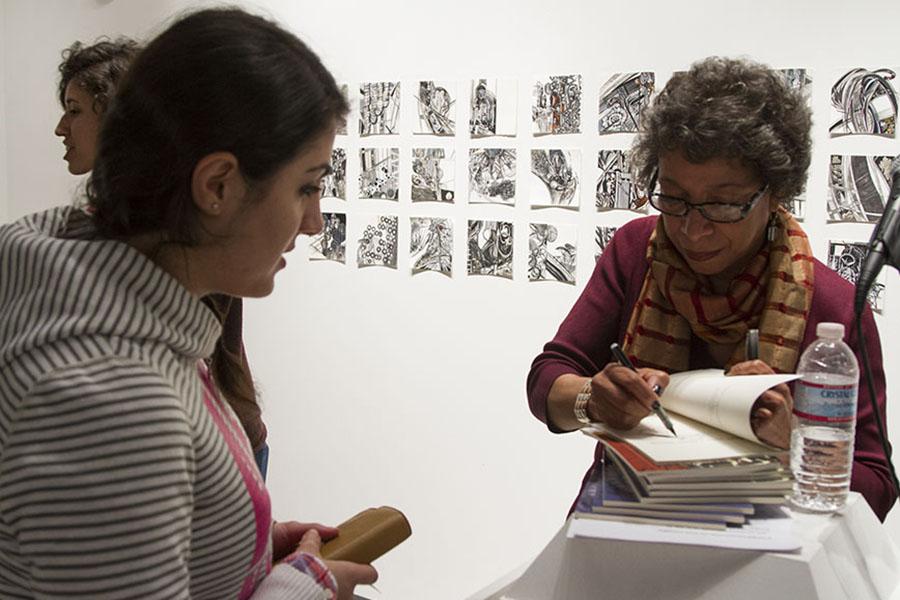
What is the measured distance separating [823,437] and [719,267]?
0.43 meters

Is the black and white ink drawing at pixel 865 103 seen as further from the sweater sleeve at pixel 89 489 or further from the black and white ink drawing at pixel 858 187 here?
the sweater sleeve at pixel 89 489

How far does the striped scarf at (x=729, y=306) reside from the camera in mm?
1543

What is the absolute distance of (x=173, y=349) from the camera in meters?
0.86

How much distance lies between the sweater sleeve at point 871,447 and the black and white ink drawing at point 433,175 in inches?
61.6

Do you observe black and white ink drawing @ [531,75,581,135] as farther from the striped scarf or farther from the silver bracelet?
the silver bracelet

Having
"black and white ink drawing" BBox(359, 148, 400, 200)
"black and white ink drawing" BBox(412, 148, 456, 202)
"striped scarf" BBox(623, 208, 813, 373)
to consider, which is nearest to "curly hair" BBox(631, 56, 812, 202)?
"striped scarf" BBox(623, 208, 813, 373)

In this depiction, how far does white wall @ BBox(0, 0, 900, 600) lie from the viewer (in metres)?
2.45

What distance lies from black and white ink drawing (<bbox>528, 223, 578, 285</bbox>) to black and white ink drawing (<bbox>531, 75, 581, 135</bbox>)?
285 millimetres

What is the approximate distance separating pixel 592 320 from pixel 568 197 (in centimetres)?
101

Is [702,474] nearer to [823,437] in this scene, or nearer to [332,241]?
[823,437]

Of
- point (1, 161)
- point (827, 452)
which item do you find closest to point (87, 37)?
point (1, 161)

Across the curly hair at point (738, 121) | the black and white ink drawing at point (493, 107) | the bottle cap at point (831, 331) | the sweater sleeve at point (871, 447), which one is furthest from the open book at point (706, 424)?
the black and white ink drawing at point (493, 107)

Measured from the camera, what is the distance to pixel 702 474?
1105 mm

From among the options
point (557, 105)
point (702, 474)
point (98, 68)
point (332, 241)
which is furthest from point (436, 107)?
point (702, 474)
